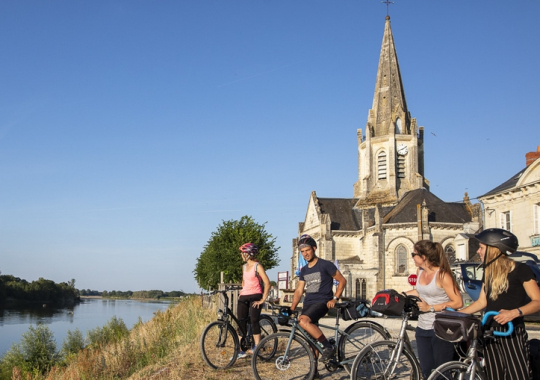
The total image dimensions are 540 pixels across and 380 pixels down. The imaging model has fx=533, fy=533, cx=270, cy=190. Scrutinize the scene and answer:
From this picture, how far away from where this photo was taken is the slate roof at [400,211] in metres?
44.0

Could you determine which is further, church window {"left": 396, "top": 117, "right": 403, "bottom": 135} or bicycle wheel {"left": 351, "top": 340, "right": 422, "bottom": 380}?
church window {"left": 396, "top": 117, "right": 403, "bottom": 135}

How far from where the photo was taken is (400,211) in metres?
46.2

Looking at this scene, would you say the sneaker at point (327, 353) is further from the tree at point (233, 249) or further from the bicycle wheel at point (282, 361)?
the tree at point (233, 249)

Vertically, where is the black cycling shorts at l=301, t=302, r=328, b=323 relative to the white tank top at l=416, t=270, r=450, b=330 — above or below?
below

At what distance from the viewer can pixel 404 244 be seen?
143 ft

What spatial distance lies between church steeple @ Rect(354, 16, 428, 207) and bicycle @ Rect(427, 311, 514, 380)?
49.0 meters

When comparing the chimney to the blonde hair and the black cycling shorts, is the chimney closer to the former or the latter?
the black cycling shorts

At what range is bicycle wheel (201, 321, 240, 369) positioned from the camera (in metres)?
7.25

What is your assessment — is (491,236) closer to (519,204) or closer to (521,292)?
(521,292)

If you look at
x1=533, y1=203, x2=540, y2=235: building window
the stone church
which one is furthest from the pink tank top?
the stone church

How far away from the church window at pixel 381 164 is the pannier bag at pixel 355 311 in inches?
1958

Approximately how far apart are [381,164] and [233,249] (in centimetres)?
2388

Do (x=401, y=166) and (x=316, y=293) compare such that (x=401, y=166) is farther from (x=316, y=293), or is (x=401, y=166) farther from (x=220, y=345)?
(x=316, y=293)

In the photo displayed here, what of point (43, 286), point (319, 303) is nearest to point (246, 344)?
point (319, 303)
